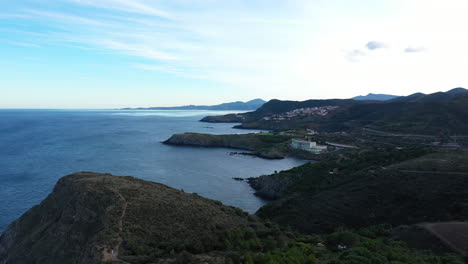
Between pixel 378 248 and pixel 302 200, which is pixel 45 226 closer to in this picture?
pixel 378 248

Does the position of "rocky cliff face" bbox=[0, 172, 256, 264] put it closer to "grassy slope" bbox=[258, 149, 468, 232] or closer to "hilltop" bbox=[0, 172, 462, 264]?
"hilltop" bbox=[0, 172, 462, 264]

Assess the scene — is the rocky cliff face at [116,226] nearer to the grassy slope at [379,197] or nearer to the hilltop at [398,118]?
the grassy slope at [379,197]

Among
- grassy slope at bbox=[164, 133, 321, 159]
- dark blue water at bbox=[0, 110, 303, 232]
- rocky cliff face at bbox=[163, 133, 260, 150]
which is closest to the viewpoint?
dark blue water at bbox=[0, 110, 303, 232]

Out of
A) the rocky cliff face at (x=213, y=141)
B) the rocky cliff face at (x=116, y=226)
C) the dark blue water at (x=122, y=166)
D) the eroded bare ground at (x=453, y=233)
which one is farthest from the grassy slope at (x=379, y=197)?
the rocky cliff face at (x=213, y=141)

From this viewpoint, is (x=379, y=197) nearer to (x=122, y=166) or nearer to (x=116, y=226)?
(x=116, y=226)

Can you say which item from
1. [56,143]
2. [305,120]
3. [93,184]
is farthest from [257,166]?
[305,120]

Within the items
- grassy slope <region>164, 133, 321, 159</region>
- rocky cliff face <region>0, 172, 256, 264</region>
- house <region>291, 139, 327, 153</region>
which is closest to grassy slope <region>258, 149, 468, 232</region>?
rocky cliff face <region>0, 172, 256, 264</region>

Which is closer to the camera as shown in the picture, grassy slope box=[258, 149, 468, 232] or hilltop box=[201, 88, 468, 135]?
grassy slope box=[258, 149, 468, 232]

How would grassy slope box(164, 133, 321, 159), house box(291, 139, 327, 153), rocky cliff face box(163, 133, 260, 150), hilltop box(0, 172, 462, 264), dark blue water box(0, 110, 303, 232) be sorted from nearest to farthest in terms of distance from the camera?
hilltop box(0, 172, 462, 264)
dark blue water box(0, 110, 303, 232)
house box(291, 139, 327, 153)
grassy slope box(164, 133, 321, 159)
rocky cliff face box(163, 133, 260, 150)
